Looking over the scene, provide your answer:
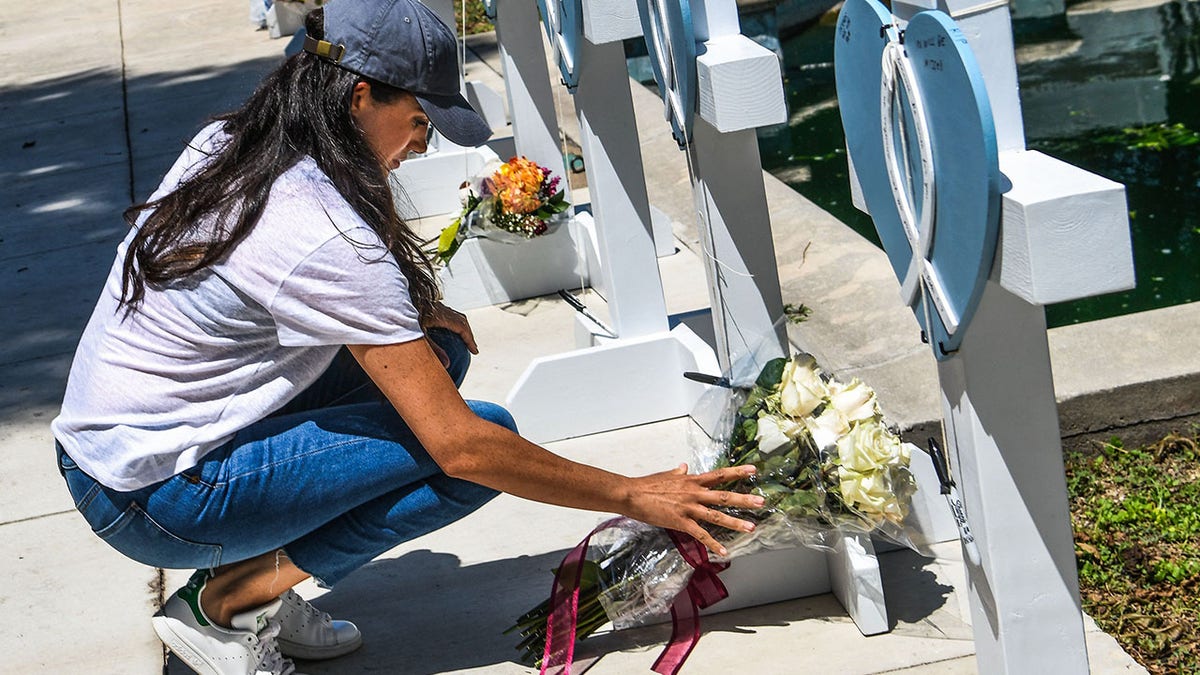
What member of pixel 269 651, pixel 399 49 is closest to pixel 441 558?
pixel 269 651

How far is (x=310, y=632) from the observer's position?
274cm

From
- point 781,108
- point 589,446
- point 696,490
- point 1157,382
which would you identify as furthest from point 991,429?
point 589,446

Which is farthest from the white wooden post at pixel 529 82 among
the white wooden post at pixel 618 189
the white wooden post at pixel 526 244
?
the white wooden post at pixel 618 189

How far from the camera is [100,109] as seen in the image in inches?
313

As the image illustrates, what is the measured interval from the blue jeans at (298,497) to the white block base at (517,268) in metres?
2.21

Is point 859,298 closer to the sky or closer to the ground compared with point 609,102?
closer to the ground

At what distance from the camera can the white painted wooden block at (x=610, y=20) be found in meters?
3.37

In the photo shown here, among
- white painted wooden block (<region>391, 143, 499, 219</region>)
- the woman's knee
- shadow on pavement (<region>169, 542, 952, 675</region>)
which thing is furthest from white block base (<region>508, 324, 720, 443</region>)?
white painted wooden block (<region>391, 143, 499, 219</region>)

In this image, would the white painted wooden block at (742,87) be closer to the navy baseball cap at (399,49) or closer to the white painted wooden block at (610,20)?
the navy baseball cap at (399,49)

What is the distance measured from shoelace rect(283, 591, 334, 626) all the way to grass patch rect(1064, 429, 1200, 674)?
4.90 ft

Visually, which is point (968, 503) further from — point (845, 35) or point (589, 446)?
point (589, 446)

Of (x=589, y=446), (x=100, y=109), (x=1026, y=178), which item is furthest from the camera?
(x=100, y=109)

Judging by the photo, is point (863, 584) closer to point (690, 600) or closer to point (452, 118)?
point (690, 600)

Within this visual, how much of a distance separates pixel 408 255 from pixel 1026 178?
3.58ft
